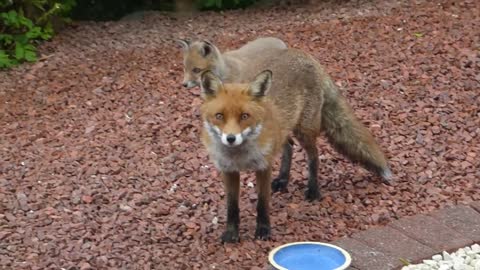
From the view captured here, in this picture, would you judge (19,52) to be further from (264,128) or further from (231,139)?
(231,139)

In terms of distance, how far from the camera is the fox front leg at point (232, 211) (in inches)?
183

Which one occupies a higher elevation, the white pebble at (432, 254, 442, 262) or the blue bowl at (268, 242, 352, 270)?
the blue bowl at (268, 242, 352, 270)

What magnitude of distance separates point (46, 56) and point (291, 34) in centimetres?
262

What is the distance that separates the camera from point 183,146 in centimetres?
610

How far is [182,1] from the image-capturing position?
10.4 m

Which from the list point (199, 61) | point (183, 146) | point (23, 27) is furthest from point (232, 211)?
point (23, 27)

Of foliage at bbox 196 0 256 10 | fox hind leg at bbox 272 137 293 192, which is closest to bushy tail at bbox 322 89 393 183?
fox hind leg at bbox 272 137 293 192

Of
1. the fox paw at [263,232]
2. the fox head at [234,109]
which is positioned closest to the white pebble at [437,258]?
the fox paw at [263,232]

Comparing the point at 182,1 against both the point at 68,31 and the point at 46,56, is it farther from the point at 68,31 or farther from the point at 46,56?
the point at 46,56

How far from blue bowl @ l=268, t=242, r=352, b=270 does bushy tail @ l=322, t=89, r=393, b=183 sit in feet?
3.58

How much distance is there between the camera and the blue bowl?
13.7 feet

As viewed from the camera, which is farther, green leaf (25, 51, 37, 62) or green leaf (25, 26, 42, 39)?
green leaf (25, 26, 42, 39)

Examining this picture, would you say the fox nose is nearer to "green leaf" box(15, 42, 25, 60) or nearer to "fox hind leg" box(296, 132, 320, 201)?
"fox hind leg" box(296, 132, 320, 201)

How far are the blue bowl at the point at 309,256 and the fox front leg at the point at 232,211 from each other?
46cm
